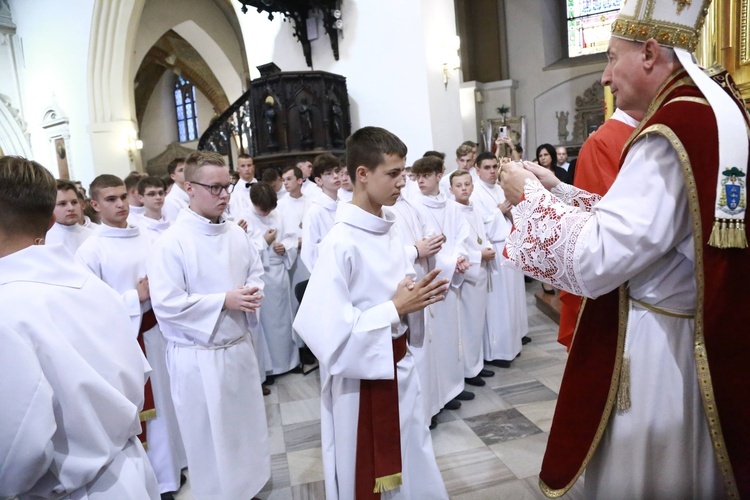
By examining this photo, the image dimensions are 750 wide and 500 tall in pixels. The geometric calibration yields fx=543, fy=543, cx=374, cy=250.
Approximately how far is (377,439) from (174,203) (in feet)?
14.6

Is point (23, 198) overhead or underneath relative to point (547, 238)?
overhead

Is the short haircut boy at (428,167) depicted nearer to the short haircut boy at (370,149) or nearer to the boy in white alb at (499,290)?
the boy in white alb at (499,290)

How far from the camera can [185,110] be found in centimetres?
2206

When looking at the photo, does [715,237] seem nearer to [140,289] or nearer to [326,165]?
[140,289]

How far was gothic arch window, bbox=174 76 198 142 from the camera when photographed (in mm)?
21859

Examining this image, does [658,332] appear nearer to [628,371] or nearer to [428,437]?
[628,371]

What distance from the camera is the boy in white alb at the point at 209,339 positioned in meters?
2.81

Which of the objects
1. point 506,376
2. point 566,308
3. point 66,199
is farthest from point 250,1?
point 566,308

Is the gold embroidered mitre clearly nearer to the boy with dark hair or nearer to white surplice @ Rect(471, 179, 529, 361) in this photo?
the boy with dark hair

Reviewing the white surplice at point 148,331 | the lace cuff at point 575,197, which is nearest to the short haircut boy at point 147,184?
the white surplice at point 148,331

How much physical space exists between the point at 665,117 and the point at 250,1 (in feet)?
26.5

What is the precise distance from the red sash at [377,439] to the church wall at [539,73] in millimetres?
14138

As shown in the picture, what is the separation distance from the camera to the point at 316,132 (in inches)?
335

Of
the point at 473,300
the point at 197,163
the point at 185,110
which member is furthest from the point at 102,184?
the point at 185,110
